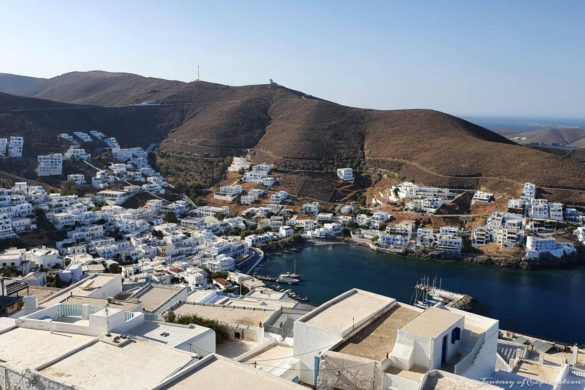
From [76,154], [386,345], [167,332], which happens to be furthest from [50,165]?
[386,345]

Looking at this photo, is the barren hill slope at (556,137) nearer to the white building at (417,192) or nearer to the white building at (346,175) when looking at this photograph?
the white building at (346,175)

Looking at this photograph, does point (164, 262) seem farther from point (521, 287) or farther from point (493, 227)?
point (493, 227)

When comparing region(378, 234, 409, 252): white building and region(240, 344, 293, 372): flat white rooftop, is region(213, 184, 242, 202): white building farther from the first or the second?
region(240, 344, 293, 372): flat white rooftop

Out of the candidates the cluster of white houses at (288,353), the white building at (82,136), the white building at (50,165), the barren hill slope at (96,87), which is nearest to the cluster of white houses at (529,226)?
the cluster of white houses at (288,353)

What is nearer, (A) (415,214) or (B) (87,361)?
(B) (87,361)

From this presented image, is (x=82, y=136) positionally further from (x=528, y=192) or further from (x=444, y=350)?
(x=444, y=350)

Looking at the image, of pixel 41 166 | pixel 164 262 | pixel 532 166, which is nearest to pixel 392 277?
pixel 164 262

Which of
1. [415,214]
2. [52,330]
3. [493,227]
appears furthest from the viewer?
[415,214]

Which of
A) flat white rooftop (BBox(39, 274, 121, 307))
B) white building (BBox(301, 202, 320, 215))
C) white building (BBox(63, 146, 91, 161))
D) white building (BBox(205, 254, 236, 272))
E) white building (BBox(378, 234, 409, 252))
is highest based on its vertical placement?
white building (BBox(63, 146, 91, 161))

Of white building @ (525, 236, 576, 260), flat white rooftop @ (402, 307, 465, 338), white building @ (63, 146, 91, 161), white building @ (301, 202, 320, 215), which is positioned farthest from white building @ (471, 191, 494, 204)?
flat white rooftop @ (402, 307, 465, 338)
